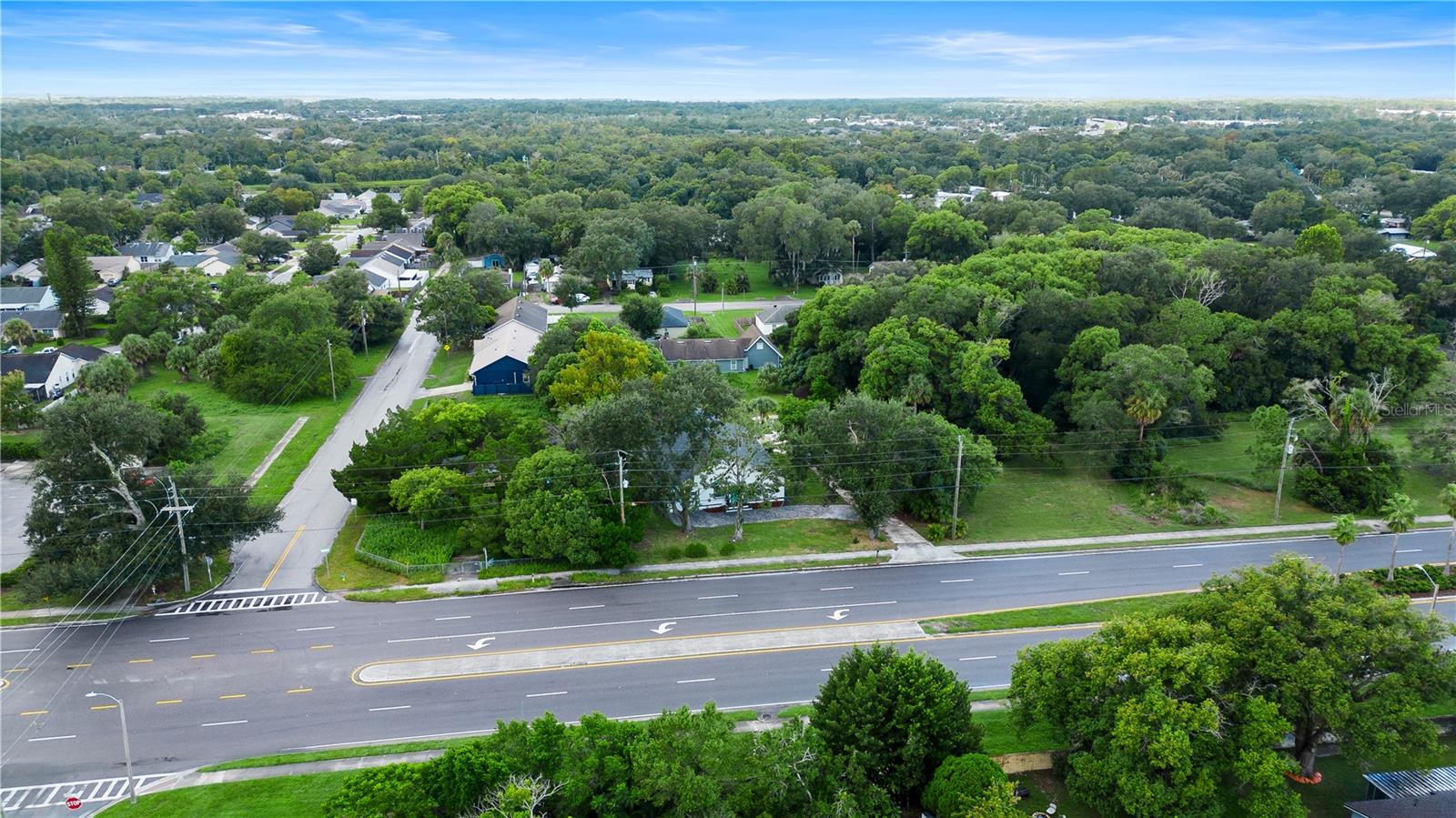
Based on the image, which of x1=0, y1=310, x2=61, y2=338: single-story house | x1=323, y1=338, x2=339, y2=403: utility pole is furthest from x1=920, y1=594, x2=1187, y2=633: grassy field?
x1=0, y1=310, x2=61, y2=338: single-story house

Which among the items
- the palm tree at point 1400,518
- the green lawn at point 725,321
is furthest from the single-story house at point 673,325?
the palm tree at point 1400,518

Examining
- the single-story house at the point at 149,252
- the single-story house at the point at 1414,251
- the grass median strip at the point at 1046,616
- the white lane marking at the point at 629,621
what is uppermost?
the single-story house at the point at 1414,251

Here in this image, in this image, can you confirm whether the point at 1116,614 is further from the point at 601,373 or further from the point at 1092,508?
the point at 601,373

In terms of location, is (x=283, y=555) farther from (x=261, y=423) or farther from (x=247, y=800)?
(x=261, y=423)

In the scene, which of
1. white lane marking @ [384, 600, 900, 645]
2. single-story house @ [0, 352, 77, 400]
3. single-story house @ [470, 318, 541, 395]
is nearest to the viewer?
white lane marking @ [384, 600, 900, 645]

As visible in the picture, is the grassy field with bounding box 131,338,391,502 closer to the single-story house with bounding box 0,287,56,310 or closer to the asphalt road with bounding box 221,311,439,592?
the asphalt road with bounding box 221,311,439,592

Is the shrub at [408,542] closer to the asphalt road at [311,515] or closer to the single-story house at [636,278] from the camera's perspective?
the asphalt road at [311,515]

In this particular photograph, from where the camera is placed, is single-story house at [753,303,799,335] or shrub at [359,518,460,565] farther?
single-story house at [753,303,799,335]

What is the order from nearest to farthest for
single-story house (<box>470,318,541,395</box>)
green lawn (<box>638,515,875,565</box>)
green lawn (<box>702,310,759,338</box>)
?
green lawn (<box>638,515,875,565</box>) → single-story house (<box>470,318,541,395</box>) → green lawn (<box>702,310,759,338</box>)
